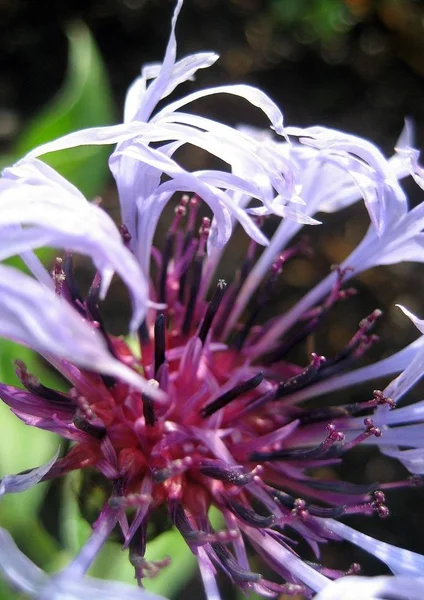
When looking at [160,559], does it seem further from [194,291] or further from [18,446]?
[194,291]

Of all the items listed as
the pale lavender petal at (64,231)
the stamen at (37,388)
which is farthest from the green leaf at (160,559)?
the pale lavender petal at (64,231)

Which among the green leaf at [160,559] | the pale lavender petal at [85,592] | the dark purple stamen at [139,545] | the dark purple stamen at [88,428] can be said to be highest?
the dark purple stamen at [88,428]

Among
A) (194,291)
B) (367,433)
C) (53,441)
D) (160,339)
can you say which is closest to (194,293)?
(194,291)

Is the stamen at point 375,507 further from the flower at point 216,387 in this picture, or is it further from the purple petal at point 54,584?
the purple petal at point 54,584

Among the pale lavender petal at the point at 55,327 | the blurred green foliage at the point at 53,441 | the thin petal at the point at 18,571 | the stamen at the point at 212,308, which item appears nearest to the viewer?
the pale lavender petal at the point at 55,327

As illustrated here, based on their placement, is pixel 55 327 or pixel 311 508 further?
pixel 311 508

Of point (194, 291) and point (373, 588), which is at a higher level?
point (194, 291)
